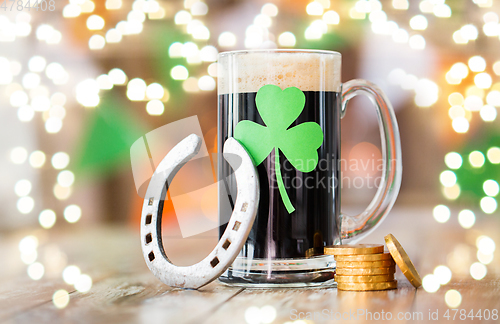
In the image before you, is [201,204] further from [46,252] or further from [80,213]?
[46,252]

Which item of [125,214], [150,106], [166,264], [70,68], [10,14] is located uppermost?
[10,14]

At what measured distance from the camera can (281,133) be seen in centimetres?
70

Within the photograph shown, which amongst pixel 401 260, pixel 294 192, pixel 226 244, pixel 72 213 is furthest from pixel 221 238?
pixel 72 213

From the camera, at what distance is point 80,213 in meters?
2.11

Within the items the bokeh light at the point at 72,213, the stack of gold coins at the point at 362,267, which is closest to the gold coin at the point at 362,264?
the stack of gold coins at the point at 362,267

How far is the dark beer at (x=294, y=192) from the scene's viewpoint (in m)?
0.70

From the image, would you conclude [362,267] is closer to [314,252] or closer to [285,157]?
[314,252]

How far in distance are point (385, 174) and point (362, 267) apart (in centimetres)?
17

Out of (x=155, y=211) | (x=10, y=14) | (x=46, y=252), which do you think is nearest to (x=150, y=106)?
(x=10, y=14)

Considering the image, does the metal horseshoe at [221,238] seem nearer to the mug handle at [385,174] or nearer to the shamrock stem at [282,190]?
the shamrock stem at [282,190]

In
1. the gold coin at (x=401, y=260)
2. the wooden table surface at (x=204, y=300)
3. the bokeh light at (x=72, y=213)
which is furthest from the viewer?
the bokeh light at (x=72, y=213)

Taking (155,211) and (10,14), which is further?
(10,14)

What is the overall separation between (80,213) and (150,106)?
0.51 metres

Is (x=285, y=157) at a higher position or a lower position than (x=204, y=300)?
higher
